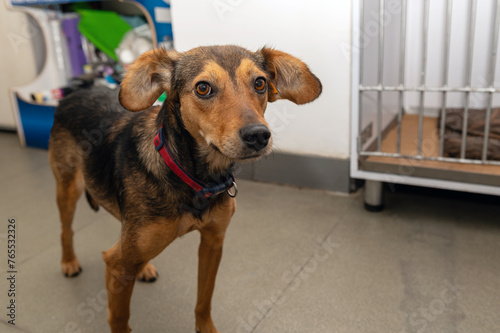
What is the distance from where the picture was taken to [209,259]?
157cm

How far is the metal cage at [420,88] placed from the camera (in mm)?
2172

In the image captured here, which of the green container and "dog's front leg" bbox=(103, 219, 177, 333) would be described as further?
the green container

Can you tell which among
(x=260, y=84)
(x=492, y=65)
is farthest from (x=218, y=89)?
(x=492, y=65)

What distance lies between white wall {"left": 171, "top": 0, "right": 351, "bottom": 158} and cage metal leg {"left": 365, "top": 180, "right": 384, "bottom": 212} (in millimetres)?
309

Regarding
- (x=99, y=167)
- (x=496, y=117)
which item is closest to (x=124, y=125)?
(x=99, y=167)

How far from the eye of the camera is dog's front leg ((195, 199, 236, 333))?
148cm

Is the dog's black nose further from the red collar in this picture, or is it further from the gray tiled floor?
the gray tiled floor

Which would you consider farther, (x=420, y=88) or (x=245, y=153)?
(x=420, y=88)

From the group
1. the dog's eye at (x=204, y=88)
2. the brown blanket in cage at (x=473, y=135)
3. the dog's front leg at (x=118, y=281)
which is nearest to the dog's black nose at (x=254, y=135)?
the dog's eye at (x=204, y=88)

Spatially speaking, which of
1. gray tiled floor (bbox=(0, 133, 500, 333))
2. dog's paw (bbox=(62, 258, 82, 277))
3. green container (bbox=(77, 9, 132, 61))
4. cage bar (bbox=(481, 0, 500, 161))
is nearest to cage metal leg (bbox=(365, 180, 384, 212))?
gray tiled floor (bbox=(0, 133, 500, 333))

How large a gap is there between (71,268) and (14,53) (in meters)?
3.22

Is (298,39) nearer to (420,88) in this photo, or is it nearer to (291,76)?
(420,88)

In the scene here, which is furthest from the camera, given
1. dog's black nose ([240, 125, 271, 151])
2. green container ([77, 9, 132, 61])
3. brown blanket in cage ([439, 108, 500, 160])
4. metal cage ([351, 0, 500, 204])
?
green container ([77, 9, 132, 61])

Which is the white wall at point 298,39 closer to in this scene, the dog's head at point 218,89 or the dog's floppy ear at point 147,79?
the dog's head at point 218,89
